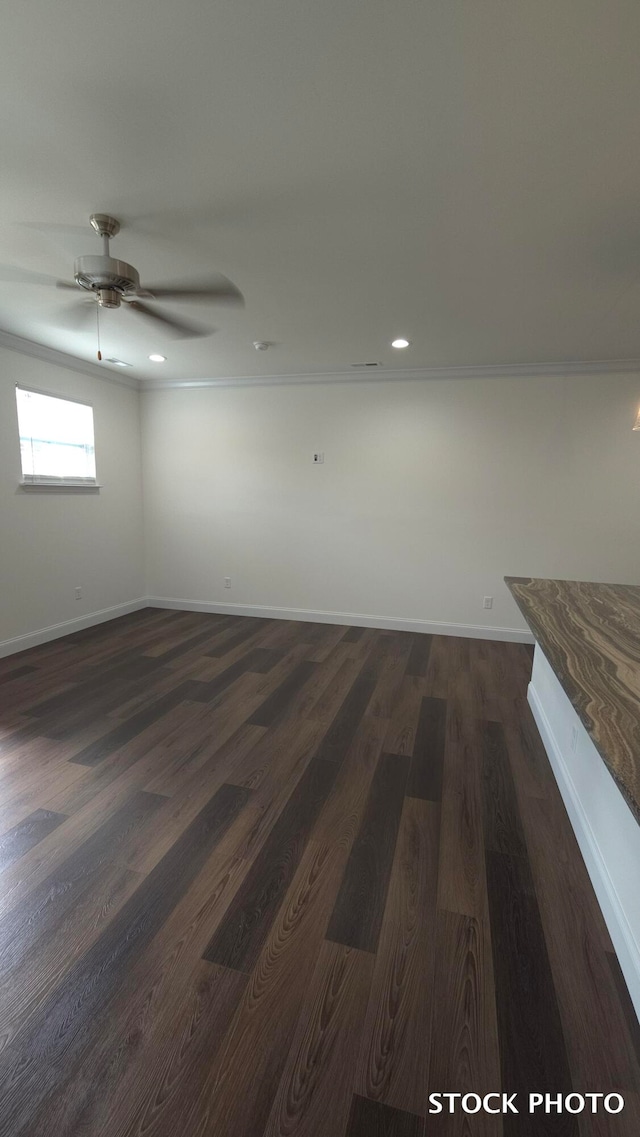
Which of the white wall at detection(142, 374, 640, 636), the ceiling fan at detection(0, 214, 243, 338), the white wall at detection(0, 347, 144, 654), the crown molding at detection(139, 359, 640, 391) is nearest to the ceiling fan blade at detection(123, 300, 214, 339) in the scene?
the ceiling fan at detection(0, 214, 243, 338)

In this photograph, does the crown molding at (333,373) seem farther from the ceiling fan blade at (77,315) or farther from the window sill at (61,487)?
the window sill at (61,487)

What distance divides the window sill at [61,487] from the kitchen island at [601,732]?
153 inches

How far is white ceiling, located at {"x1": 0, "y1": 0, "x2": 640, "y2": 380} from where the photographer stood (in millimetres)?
1110

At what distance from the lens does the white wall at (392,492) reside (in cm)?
391

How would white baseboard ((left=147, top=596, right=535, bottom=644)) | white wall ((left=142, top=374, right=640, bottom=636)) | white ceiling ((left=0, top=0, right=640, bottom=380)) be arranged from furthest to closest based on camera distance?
white baseboard ((left=147, top=596, right=535, bottom=644)) < white wall ((left=142, top=374, right=640, bottom=636)) < white ceiling ((left=0, top=0, right=640, bottom=380))

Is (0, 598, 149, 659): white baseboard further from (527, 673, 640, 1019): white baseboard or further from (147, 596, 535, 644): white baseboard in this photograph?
(527, 673, 640, 1019): white baseboard

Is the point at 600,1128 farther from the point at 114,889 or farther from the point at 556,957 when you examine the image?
the point at 114,889

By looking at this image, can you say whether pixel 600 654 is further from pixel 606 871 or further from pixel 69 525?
pixel 69 525

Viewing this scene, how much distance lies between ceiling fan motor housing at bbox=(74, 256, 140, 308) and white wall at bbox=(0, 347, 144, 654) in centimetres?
214

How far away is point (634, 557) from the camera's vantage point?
12.7 ft

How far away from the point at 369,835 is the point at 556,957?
2.33ft

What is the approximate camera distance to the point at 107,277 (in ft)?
6.14

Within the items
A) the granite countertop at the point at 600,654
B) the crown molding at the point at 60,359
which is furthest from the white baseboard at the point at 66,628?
the granite countertop at the point at 600,654

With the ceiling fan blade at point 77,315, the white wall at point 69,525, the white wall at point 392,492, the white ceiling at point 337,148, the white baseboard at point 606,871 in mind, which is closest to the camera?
the white ceiling at point 337,148
